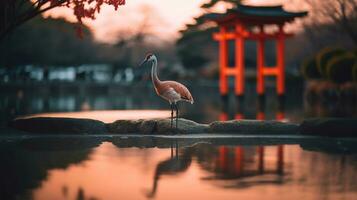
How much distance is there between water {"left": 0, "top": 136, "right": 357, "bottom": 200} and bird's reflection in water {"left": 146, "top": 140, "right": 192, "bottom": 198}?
0.04 ft

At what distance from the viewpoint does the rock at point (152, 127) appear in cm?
1616

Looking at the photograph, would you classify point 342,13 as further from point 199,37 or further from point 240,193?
point 240,193

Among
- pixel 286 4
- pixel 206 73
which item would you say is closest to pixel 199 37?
pixel 206 73

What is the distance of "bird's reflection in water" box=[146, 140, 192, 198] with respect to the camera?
9102 millimetres

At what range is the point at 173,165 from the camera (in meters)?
10.8

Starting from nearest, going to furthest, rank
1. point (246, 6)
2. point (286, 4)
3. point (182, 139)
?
point (182, 139) < point (246, 6) < point (286, 4)

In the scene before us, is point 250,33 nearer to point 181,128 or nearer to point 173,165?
point 181,128

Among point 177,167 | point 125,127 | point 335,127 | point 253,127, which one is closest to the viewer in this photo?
point 177,167

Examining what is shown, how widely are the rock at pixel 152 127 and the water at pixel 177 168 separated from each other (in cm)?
102

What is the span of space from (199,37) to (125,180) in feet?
166

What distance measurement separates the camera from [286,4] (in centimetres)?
5006

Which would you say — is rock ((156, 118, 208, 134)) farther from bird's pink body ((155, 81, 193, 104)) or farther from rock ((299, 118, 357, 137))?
rock ((299, 118, 357, 137))

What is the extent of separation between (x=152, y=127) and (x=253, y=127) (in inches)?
97.4

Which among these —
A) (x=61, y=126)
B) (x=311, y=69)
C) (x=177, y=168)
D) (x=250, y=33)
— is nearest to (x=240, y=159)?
(x=177, y=168)
